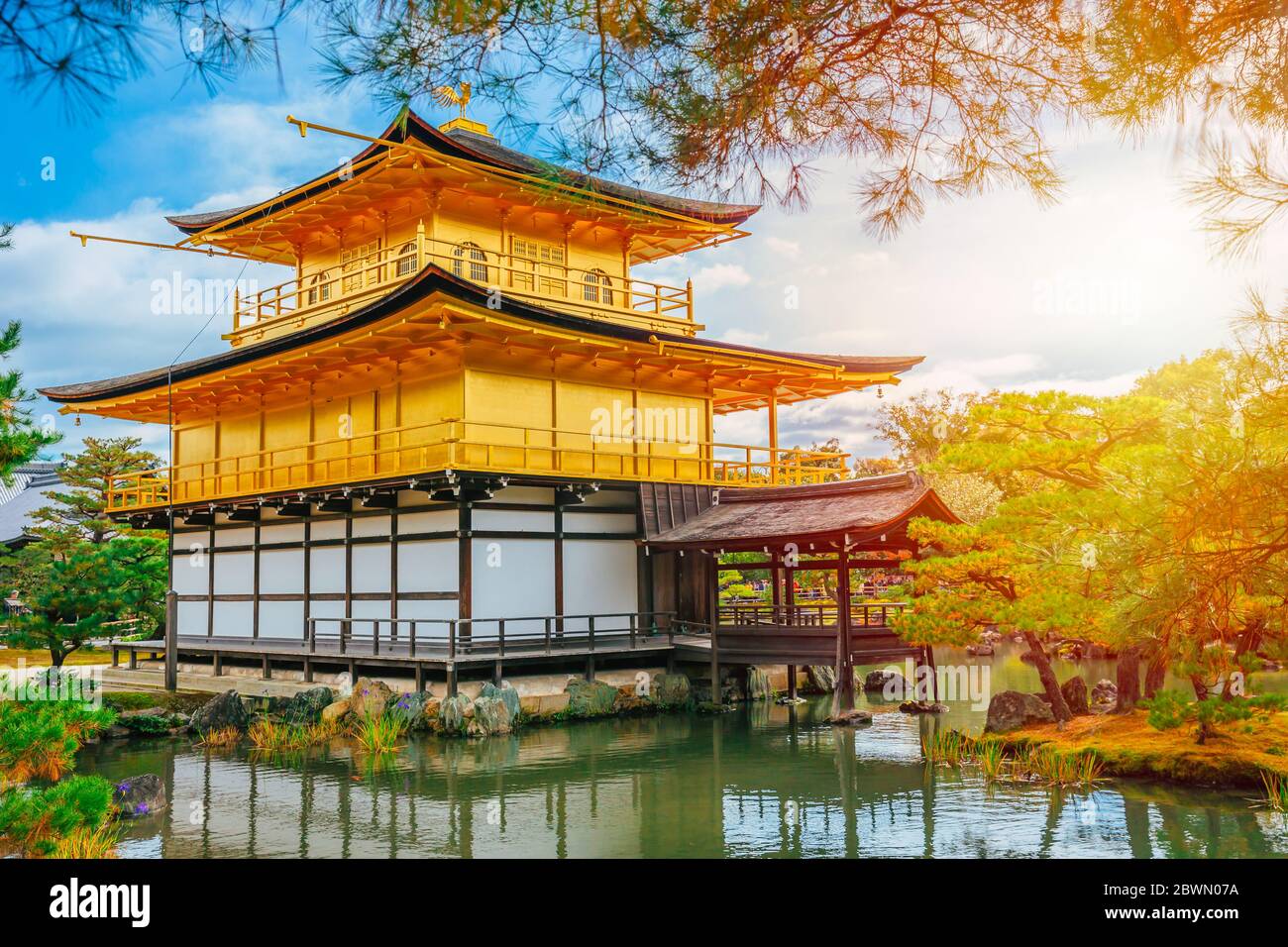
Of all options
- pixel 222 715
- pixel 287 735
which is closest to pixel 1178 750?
pixel 287 735

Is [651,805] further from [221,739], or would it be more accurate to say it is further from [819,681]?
[819,681]

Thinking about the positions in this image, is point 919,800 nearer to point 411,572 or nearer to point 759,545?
point 759,545

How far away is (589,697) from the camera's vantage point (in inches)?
742

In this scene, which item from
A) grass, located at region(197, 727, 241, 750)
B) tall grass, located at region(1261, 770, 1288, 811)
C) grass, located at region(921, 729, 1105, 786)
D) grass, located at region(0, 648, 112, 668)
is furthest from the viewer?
grass, located at region(0, 648, 112, 668)

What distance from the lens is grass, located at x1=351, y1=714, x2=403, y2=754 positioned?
15695 mm

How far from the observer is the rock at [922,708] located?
18.9 meters

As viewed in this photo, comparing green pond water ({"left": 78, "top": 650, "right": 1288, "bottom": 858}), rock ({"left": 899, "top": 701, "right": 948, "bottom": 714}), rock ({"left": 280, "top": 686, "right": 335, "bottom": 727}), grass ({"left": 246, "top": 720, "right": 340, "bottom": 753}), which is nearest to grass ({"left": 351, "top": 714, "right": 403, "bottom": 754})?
green pond water ({"left": 78, "top": 650, "right": 1288, "bottom": 858})

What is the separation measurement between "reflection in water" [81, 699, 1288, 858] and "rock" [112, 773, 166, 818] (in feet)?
0.74

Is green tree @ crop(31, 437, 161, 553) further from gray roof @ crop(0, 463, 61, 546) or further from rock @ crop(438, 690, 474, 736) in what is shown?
rock @ crop(438, 690, 474, 736)

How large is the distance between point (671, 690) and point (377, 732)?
6081 millimetres

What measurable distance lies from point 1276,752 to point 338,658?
14672 mm

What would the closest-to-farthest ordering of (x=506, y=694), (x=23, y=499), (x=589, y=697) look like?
(x=506, y=694) < (x=589, y=697) < (x=23, y=499)
